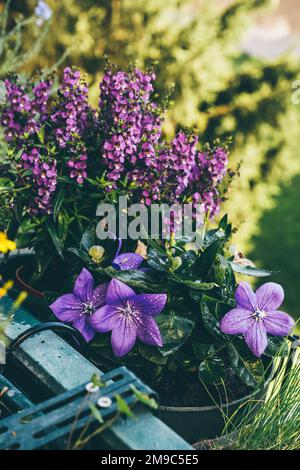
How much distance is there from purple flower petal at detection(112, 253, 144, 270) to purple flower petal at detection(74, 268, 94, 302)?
76 mm

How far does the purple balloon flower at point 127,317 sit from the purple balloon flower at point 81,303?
7 centimetres

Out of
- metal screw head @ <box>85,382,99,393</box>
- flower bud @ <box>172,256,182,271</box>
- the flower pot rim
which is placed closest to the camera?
metal screw head @ <box>85,382,99,393</box>

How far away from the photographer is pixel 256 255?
526 cm

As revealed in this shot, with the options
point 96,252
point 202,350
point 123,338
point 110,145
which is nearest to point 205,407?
point 202,350

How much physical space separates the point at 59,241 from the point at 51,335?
284mm

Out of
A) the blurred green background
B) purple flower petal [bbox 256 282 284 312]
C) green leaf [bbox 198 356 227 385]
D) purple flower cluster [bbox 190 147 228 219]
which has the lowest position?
green leaf [bbox 198 356 227 385]

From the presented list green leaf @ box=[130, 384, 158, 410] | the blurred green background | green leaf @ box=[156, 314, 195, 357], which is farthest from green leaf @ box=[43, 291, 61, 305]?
the blurred green background

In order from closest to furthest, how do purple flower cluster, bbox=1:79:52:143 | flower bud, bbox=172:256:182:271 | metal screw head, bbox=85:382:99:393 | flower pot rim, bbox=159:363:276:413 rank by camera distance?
1. metal screw head, bbox=85:382:99:393
2. flower pot rim, bbox=159:363:276:413
3. flower bud, bbox=172:256:182:271
4. purple flower cluster, bbox=1:79:52:143

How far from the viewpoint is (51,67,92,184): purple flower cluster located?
1.66 meters

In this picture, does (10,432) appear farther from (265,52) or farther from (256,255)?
(265,52)

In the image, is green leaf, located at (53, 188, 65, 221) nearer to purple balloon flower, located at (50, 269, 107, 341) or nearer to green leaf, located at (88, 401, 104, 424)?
purple balloon flower, located at (50, 269, 107, 341)

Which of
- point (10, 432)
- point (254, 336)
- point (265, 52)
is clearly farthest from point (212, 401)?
point (265, 52)

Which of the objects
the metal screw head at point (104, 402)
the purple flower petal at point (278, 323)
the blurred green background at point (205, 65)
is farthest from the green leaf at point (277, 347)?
the blurred green background at point (205, 65)

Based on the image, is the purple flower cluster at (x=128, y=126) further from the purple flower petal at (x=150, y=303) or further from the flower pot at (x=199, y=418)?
the flower pot at (x=199, y=418)
